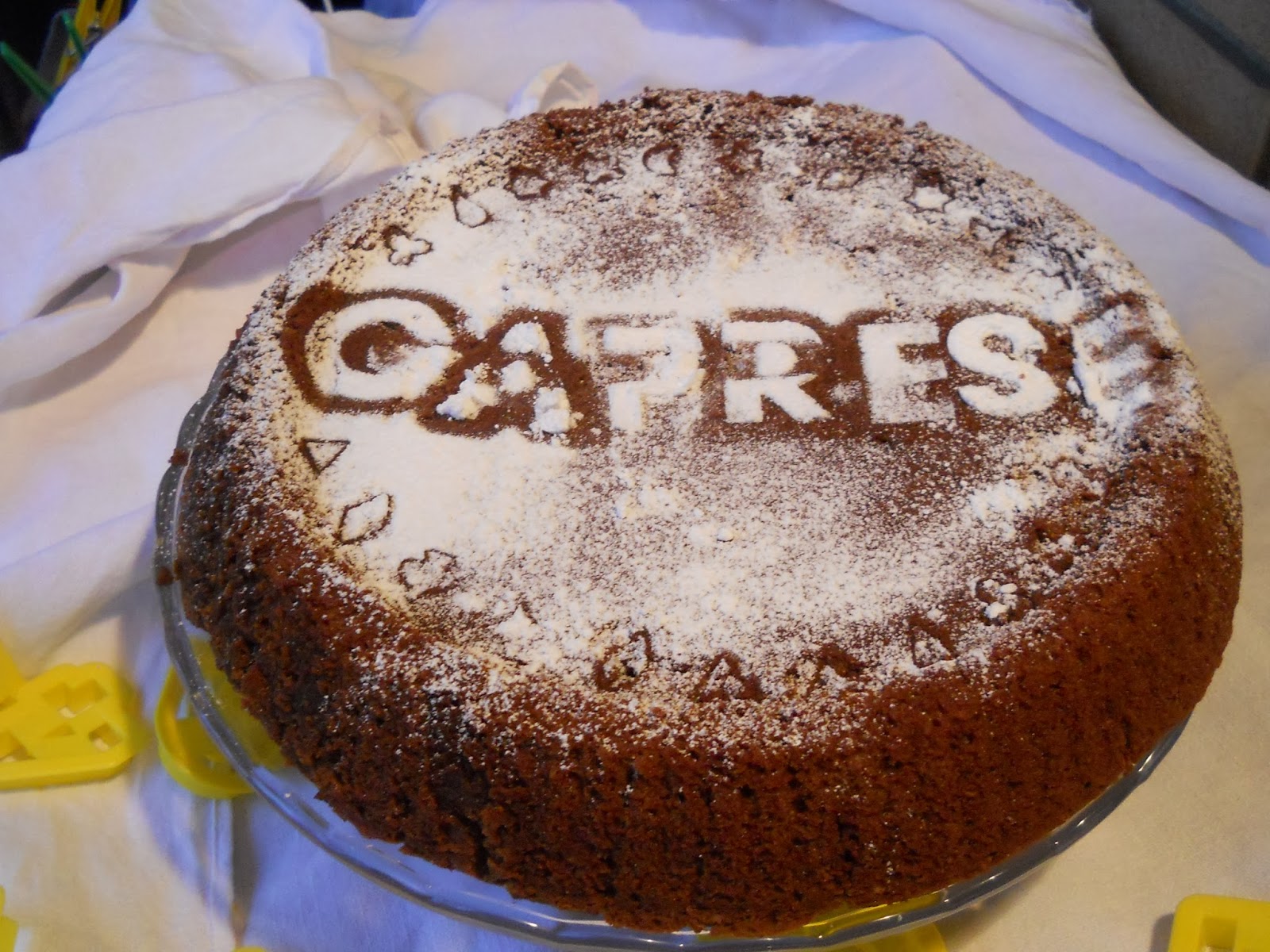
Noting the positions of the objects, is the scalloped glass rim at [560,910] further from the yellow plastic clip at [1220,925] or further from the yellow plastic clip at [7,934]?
the yellow plastic clip at [7,934]

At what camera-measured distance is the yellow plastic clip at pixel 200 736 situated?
121 centimetres

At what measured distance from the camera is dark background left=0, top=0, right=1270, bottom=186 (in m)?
1.83

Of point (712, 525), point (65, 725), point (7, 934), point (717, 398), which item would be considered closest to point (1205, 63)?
point (717, 398)

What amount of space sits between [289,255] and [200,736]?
2.77 feet

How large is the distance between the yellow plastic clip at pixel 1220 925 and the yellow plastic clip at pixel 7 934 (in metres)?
1.19

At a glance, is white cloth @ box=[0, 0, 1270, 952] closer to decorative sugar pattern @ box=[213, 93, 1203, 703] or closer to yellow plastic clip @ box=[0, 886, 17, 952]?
yellow plastic clip @ box=[0, 886, 17, 952]

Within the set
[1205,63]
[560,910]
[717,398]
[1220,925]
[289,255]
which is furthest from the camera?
[1205,63]

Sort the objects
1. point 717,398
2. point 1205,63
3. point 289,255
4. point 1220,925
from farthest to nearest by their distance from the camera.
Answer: point 1205,63
point 289,255
point 717,398
point 1220,925

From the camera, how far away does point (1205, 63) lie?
1.94 meters

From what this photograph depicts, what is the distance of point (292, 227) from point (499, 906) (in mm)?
1208

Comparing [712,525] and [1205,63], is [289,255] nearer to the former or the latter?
[712,525]

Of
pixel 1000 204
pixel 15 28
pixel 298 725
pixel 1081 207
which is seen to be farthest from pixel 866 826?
pixel 15 28

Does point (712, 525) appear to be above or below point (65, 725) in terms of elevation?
above

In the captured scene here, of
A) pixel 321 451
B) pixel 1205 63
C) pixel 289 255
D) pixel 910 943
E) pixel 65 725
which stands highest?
pixel 1205 63
